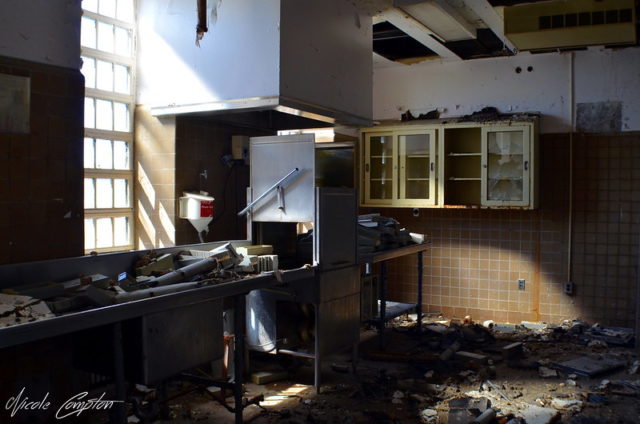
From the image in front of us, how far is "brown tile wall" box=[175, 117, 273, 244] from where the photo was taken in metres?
4.57

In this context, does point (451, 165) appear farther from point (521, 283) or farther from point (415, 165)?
point (521, 283)

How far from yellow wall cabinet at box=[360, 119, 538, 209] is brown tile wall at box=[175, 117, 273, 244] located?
1959 mm

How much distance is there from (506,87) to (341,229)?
3.24 meters

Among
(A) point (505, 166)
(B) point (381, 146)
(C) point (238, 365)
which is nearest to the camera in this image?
(C) point (238, 365)

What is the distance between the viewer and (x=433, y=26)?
5.34 metres

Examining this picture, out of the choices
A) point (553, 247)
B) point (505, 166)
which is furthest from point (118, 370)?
point (553, 247)

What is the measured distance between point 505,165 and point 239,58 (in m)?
3.28

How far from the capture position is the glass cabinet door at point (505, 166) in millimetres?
6020

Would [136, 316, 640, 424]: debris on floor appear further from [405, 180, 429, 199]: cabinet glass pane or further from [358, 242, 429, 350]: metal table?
[405, 180, 429, 199]: cabinet glass pane

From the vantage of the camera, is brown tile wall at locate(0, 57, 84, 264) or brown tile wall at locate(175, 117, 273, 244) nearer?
brown tile wall at locate(0, 57, 84, 264)

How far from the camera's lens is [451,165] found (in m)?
6.59

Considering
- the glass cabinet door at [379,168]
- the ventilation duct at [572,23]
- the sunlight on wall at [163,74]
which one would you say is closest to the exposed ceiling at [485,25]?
the ventilation duct at [572,23]

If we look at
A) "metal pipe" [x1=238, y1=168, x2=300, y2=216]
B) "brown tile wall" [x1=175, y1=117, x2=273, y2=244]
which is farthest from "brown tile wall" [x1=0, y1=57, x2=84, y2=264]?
"metal pipe" [x1=238, y1=168, x2=300, y2=216]

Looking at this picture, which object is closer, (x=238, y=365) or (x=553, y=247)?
(x=238, y=365)
